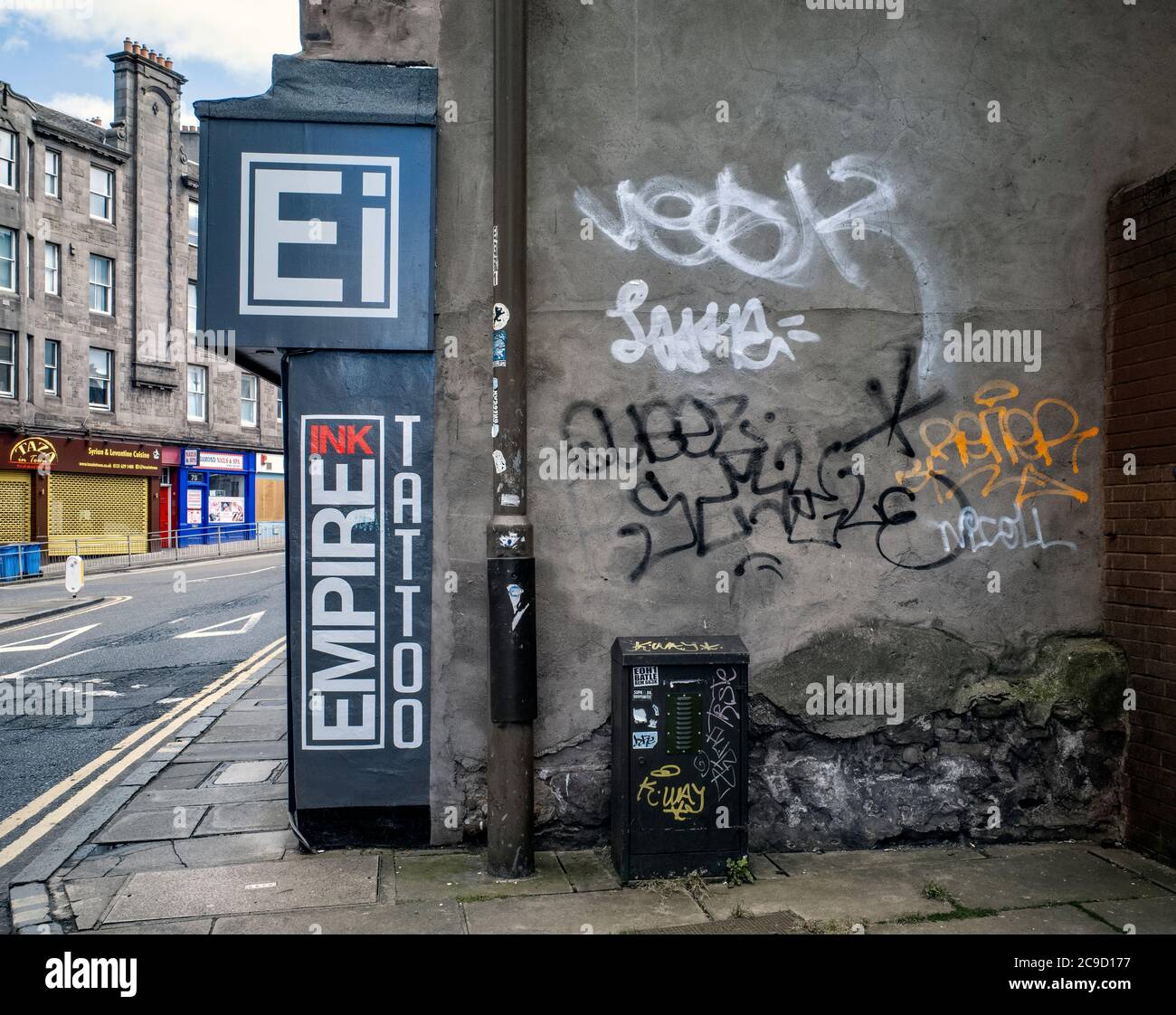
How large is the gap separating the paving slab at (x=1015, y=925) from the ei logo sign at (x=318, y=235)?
4216 mm

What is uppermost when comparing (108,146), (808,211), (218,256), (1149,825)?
(108,146)

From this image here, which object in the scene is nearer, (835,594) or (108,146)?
(835,594)

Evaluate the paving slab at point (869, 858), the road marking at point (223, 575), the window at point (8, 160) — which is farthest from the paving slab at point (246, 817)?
the window at point (8, 160)

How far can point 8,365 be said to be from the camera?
26.4 metres

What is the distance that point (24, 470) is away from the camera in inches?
1061

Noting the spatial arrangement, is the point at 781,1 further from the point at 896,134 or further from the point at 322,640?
the point at 322,640

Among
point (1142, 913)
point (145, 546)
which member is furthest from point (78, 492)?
point (1142, 913)

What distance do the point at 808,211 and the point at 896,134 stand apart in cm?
73

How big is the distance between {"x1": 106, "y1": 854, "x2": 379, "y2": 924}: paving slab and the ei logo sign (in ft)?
10.2

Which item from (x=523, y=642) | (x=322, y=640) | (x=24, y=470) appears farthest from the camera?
(x=24, y=470)

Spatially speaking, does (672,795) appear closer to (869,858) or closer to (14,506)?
(869,858)

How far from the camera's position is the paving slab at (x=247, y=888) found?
4473 millimetres

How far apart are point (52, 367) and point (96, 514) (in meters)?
4.81

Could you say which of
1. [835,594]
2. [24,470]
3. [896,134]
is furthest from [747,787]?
[24,470]
